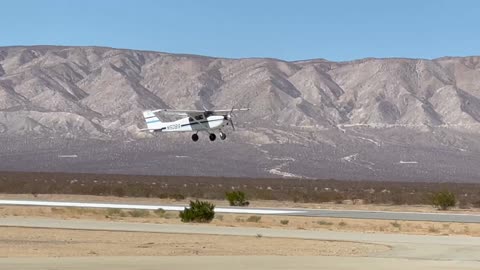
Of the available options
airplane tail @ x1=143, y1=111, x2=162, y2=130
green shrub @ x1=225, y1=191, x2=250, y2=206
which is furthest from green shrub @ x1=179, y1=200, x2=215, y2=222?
airplane tail @ x1=143, y1=111, x2=162, y2=130

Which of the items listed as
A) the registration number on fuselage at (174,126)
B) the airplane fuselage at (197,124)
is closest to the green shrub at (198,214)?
the airplane fuselage at (197,124)

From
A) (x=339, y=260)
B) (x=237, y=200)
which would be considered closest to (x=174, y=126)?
(x=237, y=200)

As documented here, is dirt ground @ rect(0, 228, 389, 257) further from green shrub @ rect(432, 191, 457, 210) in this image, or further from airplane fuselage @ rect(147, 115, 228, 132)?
green shrub @ rect(432, 191, 457, 210)

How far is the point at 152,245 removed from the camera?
3303 centimetres

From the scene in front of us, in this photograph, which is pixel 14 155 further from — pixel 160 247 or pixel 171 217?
pixel 160 247

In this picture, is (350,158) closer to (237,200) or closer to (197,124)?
(197,124)

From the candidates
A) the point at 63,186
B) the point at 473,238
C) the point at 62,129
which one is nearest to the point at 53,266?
the point at 473,238

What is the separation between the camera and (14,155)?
→ 172 metres

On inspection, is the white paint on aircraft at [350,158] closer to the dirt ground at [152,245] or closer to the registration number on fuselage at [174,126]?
the registration number on fuselage at [174,126]

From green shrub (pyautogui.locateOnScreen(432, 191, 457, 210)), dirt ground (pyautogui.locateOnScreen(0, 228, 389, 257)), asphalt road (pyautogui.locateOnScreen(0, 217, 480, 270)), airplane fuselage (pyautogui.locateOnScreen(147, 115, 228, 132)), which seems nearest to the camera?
asphalt road (pyautogui.locateOnScreen(0, 217, 480, 270))

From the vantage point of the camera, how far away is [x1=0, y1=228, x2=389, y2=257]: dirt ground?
99.2 ft

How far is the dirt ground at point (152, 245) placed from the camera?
99.2 feet

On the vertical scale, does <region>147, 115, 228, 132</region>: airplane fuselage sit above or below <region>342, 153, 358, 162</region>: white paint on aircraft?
below

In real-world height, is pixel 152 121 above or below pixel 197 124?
above
